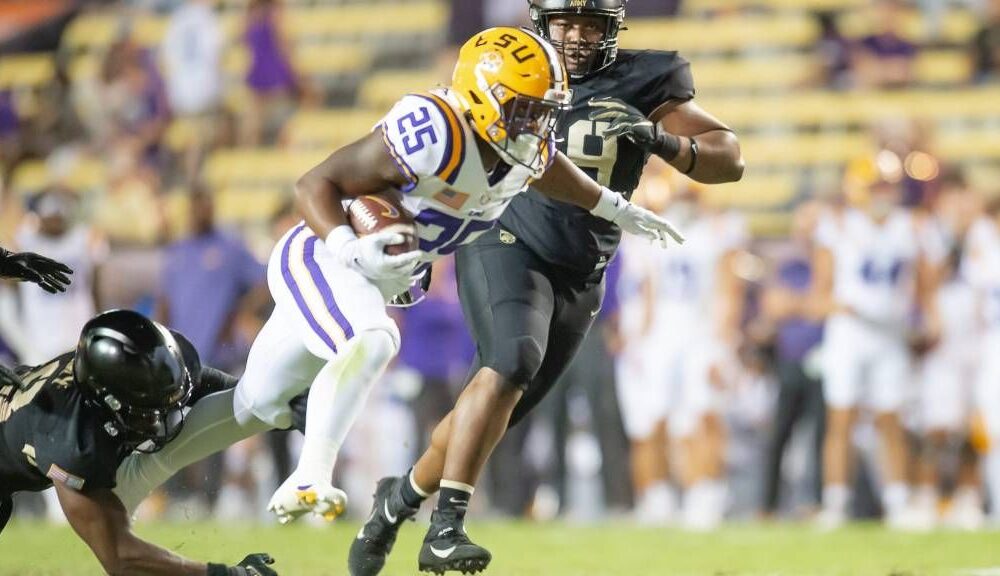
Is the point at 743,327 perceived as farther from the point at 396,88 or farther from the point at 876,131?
the point at 396,88

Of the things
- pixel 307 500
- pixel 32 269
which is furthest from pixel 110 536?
pixel 32 269

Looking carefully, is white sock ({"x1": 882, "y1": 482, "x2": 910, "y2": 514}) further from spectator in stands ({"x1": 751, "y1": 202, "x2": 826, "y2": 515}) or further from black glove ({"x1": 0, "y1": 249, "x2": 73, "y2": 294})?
black glove ({"x1": 0, "y1": 249, "x2": 73, "y2": 294})

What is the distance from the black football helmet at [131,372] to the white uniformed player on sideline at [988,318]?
17.9 feet

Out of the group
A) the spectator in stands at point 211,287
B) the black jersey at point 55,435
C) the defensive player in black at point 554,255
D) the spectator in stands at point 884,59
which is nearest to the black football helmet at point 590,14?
the defensive player in black at point 554,255

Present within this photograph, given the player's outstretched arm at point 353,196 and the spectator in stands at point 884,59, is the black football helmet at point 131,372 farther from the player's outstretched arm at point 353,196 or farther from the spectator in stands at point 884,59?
the spectator in stands at point 884,59

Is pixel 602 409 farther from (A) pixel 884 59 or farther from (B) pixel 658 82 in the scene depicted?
(A) pixel 884 59

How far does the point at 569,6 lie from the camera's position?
509 cm

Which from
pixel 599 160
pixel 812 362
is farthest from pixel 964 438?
pixel 599 160

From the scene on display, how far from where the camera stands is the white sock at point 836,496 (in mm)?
8320

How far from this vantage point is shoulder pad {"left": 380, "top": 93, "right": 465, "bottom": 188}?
4.23 m

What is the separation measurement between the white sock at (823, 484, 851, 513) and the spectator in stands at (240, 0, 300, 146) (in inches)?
224

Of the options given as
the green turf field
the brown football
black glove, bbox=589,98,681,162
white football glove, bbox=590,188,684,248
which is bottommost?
the green turf field

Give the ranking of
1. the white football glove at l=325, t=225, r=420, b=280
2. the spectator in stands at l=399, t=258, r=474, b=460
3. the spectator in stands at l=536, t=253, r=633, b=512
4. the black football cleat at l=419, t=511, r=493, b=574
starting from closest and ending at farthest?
the white football glove at l=325, t=225, r=420, b=280
the black football cleat at l=419, t=511, r=493, b=574
the spectator in stands at l=536, t=253, r=633, b=512
the spectator in stands at l=399, t=258, r=474, b=460

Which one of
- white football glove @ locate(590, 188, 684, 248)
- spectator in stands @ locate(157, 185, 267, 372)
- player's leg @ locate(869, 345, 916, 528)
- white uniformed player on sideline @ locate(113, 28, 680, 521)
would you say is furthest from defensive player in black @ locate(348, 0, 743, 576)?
spectator in stands @ locate(157, 185, 267, 372)
